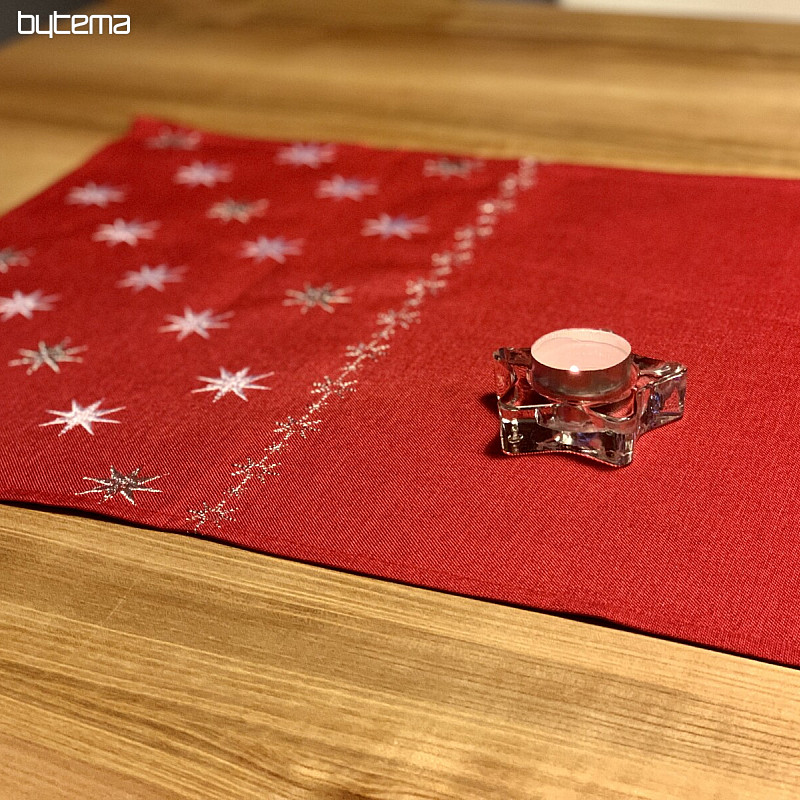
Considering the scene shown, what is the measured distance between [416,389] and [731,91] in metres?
0.79

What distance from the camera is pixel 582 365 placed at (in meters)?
0.65

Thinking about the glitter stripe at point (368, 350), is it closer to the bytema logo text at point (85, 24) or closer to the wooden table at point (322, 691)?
the wooden table at point (322, 691)

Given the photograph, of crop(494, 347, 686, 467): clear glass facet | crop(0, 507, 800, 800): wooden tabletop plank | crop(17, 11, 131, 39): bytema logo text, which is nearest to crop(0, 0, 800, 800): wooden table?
crop(0, 507, 800, 800): wooden tabletop plank

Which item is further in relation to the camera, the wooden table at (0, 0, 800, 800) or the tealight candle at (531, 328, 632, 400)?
the tealight candle at (531, 328, 632, 400)

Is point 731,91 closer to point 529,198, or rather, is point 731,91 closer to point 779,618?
point 529,198

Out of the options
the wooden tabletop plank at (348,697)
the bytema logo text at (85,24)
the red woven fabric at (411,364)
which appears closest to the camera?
the wooden tabletop plank at (348,697)

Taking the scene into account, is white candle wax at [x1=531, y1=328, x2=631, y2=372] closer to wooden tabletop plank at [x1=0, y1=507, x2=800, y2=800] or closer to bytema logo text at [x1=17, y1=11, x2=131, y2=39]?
wooden tabletop plank at [x1=0, y1=507, x2=800, y2=800]

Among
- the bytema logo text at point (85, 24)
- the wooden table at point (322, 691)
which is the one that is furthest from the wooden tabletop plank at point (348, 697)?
the bytema logo text at point (85, 24)

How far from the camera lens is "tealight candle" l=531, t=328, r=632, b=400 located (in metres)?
0.64

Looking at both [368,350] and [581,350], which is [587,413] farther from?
[368,350]

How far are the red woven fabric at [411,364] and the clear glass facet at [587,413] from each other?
0.01 m

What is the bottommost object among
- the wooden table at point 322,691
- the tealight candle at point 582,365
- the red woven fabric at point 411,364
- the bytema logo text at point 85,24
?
the wooden table at point 322,691

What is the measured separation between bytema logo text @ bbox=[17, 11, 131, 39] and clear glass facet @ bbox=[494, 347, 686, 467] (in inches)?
52.2

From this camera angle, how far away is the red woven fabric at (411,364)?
61cm
